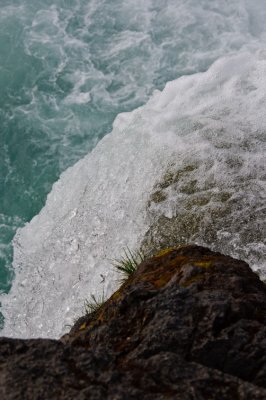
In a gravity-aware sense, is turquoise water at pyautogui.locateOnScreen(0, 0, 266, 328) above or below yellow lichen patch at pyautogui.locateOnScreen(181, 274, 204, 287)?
above

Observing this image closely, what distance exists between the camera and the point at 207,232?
26.0 ft

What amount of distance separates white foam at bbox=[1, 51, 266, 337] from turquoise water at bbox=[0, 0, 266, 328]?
2043mm

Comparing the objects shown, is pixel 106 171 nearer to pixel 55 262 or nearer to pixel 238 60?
pixel 55 262

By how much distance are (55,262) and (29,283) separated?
76cm

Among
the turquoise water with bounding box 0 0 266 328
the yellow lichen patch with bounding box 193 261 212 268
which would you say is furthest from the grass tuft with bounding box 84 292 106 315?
the turquoise water with bounding box 0 0 266 328

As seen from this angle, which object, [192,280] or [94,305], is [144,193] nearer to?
[94,305]

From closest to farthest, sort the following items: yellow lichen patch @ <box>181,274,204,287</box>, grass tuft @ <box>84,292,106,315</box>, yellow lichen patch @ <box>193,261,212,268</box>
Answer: yellow lichen patch @ <box>181,274,204,287</box>
yellow lichen patch @ <box>193,261,212,268</box>
grass tuft @ <box>84,292,106,315</box>

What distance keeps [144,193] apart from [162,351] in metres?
5.69

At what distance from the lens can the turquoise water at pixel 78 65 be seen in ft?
48.1

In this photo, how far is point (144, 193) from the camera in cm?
946

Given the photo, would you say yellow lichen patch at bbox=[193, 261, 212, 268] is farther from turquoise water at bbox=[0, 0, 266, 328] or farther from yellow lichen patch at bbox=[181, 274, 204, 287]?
turquoise water at bbox=[0, 0, 266, 328]

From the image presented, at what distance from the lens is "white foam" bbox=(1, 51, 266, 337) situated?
848 centimetres

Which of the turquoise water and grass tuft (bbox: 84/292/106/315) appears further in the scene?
the turquoise water

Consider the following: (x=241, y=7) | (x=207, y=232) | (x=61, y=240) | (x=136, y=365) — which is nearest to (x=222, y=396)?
(x=136, y=365)
